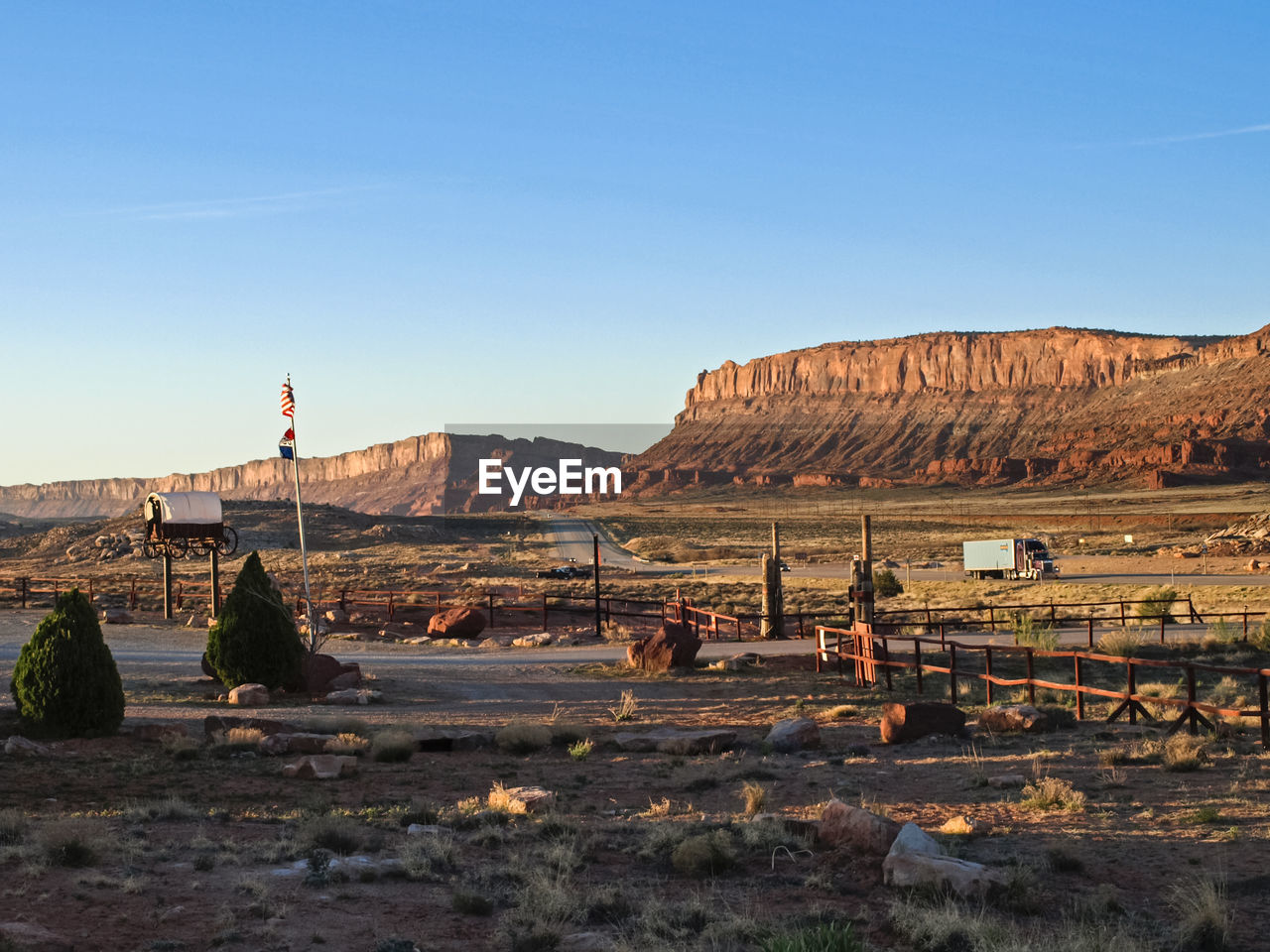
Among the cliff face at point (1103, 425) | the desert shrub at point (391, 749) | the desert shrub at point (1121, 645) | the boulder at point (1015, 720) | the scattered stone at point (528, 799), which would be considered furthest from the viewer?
the cliff face at point (1103, 425)

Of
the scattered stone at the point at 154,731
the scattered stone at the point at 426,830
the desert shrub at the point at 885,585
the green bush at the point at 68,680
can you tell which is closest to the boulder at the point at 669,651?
the scattered stone at the point at 154,731

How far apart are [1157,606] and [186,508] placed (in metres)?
28.8

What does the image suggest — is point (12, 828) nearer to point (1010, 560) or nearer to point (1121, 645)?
point (1121, 645)

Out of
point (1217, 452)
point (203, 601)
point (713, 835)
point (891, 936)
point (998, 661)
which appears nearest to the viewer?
point (891, 936)

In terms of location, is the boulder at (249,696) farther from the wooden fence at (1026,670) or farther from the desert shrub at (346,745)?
the wooden fence at (1026,670)

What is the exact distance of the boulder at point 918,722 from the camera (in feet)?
47.6

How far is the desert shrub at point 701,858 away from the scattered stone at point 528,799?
2455 mm

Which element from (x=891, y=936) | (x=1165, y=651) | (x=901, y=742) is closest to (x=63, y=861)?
(x=891, y=936)

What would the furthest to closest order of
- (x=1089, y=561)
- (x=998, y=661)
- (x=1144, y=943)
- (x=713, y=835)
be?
(x=1089, y=561), (x=998, y=661), (x=713, y=835), (x=1144, y=943)

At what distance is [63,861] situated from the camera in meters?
8.49

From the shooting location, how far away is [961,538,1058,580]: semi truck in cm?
5222

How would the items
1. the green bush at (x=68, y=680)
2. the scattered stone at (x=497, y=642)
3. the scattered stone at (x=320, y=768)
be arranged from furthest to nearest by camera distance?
the scattered stone at (x=497, y=642) → the green bush at (x=68, y=680) → the scattered stone at (x=320, y=768)

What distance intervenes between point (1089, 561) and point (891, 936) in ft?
193

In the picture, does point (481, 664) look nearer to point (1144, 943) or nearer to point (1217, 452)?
→ point (1144, 943)
